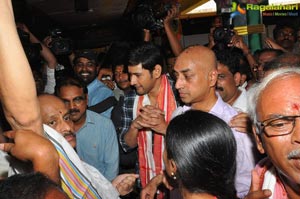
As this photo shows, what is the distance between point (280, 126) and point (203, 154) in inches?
12.2

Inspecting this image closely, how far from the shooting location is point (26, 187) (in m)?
1.00

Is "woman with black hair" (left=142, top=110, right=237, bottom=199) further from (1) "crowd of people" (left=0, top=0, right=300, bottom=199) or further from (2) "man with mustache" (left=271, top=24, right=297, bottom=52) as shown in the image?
(2) "man with mustache" (left=271, top=24, right=297, bottom=52)

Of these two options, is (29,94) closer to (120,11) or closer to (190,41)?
(120,11)

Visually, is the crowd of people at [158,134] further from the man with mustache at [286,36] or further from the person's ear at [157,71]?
the man with mustache at [286,36]

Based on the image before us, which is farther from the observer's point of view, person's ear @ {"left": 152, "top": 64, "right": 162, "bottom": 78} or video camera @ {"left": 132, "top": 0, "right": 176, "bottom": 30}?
video camera @ {"left": 132, "top": 0, "right": 176, "bottom": 30}

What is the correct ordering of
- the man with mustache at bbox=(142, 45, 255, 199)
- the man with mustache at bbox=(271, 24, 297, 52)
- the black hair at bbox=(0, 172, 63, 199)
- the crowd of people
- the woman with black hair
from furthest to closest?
the man with mustache at bbox=(271, 24, 297, 52) < the man with mustache at bbox=(142, 45, 255, 199) < the woman with black hair < the crowd of people < the black hair at bbox=(0, 172, 63, 199)

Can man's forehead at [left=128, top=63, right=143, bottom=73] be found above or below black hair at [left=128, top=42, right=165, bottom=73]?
below

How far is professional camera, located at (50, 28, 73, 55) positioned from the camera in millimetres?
4582

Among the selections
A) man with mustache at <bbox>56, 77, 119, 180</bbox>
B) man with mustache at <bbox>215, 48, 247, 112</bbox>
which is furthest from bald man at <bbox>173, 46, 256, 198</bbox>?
man with mustache at <bbox>56, 77, 119, 180</bbox>

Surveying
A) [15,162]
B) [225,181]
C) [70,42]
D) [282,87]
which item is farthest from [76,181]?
[70,42]

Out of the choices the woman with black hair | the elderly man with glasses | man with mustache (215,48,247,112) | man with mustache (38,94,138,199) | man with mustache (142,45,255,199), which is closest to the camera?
the elderly man with glasses

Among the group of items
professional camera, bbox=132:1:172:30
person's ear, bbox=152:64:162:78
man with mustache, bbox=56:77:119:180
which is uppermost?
professional camera, bbox=132:1:172:30

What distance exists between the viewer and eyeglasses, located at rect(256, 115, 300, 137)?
57.5 inches

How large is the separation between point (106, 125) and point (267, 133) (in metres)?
1.97
